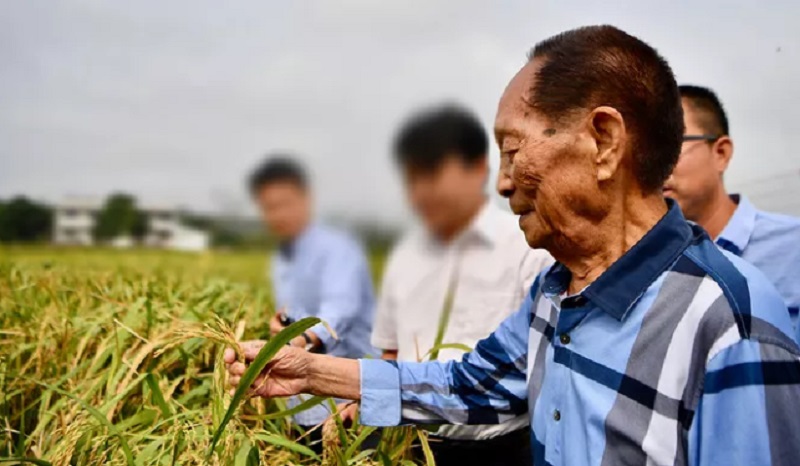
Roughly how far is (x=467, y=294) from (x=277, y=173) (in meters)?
0.90

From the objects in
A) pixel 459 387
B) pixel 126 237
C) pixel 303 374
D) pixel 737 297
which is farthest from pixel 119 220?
pixel 737 297

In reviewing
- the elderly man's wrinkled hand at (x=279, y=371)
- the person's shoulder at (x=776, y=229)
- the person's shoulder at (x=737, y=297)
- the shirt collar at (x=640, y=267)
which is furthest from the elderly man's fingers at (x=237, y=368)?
the person's shoulder at (x=776, y=229)

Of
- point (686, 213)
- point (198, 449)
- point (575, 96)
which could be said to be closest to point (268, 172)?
point (575, 96)

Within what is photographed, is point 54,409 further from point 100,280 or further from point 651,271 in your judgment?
point 651,271

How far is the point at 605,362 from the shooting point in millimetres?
1102

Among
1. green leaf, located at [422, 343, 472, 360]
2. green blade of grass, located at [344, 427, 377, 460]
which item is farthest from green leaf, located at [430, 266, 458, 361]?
green blade of grass, located at [344, 427, 377, 460]

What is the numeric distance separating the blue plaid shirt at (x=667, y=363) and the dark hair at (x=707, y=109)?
3.57 feet

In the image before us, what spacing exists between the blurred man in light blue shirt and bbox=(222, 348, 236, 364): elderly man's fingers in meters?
0.16

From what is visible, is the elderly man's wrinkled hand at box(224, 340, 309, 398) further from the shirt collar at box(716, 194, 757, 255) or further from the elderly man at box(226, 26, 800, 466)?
the shirt collar at box(716, 194, 757, 255)

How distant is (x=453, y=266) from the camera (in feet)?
5.37

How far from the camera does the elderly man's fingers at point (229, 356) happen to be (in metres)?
1.44

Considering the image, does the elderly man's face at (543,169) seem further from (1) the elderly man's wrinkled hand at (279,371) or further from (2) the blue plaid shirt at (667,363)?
(1) the elderly man's wrinkled hand at (279,371)

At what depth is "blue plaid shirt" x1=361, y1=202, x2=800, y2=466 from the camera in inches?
36.9

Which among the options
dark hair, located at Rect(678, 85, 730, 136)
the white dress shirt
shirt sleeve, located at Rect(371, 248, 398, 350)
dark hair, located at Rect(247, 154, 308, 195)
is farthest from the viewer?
dark hair, located at Rect(678, 85, 730, 136)
